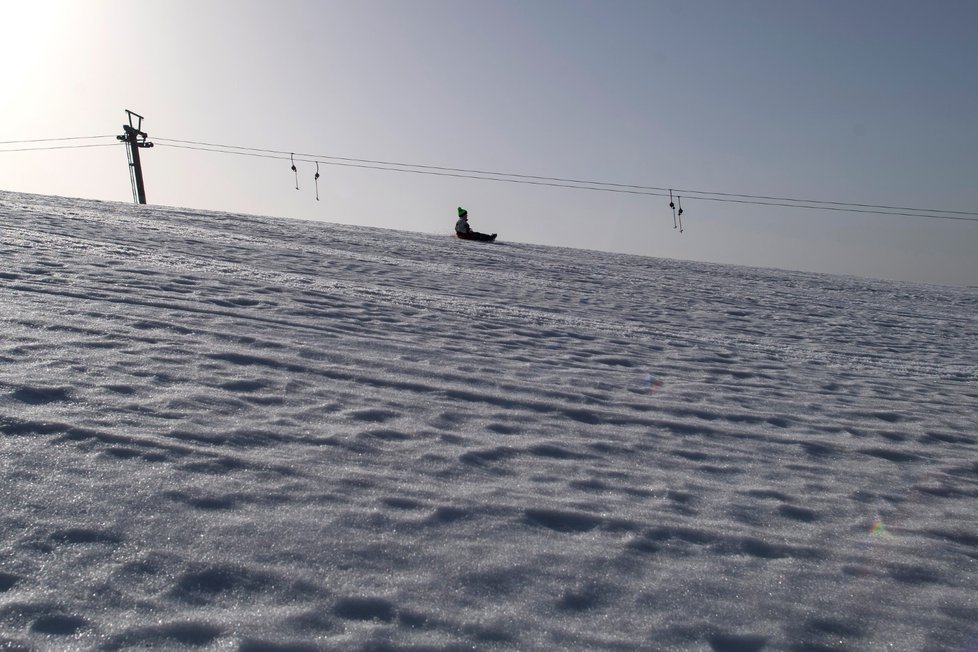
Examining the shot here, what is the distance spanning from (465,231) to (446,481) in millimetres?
15140

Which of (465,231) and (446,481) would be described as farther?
(465,231)

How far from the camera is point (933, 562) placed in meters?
3.14

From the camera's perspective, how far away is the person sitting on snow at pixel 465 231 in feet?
58.9

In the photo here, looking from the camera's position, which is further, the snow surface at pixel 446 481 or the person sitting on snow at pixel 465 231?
the person sitting on snow at pixel 465 231

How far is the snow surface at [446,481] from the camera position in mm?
2396

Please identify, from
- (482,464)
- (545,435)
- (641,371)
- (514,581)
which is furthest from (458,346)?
(514,581)

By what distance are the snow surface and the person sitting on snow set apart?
408 inches

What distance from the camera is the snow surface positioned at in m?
2.40

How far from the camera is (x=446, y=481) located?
3.43 meters

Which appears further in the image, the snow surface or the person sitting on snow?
the person sitting on snow

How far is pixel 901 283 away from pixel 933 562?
16988mm

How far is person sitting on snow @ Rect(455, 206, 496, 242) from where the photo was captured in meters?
17.9

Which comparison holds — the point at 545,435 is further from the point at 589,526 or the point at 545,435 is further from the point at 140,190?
the point at 140,190

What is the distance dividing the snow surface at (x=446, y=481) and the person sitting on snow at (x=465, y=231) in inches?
408
